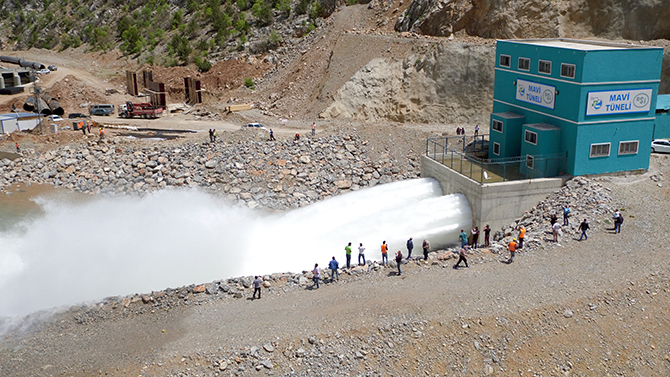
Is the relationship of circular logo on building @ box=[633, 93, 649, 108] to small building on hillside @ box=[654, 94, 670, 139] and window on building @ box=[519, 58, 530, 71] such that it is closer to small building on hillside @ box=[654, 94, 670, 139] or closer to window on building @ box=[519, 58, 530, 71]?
window on building @ box=[519, 58, 530, 71]

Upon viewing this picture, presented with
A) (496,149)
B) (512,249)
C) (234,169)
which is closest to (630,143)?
(496,149)

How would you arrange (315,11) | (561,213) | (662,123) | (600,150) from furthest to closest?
(315,11) → (662,123) → (600,150) → (561,213)

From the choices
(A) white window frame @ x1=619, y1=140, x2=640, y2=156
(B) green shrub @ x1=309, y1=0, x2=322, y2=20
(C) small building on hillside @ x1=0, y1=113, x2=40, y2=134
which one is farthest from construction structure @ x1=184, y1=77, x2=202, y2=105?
(A) white window frame @ x1=619, y1=140, x2=640, y2=156

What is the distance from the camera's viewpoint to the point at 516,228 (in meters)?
27.8

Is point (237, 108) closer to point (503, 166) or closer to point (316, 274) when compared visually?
point (503, 166)

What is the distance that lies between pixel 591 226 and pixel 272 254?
14.1m

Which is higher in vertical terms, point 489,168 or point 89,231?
point 489,168

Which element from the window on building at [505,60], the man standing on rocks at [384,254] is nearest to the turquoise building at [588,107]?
the window on building at [505,60]

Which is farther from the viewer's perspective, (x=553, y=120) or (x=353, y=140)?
(x=353, y=140)

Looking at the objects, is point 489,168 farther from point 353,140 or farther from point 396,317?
point 396,317

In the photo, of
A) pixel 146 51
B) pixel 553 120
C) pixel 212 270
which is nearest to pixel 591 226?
pixel 553 120

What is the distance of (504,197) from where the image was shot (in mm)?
28406

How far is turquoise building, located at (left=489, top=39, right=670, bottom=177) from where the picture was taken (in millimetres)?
27641

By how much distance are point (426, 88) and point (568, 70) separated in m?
17.1
